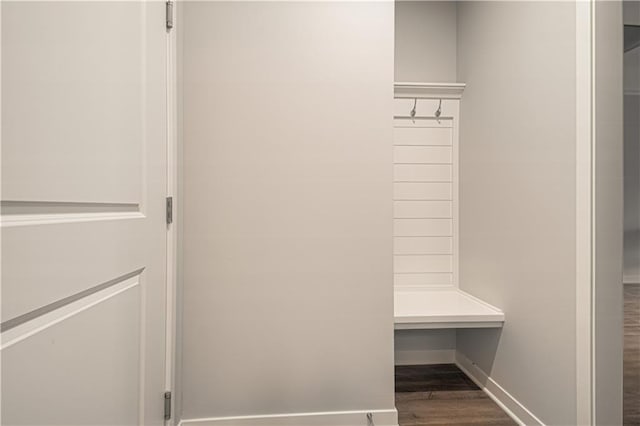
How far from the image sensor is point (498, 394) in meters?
2.21

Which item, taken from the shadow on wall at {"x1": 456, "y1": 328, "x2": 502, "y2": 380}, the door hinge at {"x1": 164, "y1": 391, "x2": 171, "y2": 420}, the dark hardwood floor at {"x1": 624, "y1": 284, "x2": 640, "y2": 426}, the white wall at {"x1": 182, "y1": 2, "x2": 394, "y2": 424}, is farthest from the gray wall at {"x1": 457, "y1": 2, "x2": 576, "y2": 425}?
the door hinge at {"x1": 164, "y1": 391, "x2": 171, "y2": 420}

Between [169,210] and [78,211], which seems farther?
[169,210]

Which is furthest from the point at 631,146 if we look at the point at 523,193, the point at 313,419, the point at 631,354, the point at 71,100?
the point at 71,100

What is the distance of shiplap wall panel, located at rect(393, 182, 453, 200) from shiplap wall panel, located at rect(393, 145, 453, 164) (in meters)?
0.14

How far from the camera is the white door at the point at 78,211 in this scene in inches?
28.3

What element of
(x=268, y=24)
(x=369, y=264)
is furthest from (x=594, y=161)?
(x=268, y=24)

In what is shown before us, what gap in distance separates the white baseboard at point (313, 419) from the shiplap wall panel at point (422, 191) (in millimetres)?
1330

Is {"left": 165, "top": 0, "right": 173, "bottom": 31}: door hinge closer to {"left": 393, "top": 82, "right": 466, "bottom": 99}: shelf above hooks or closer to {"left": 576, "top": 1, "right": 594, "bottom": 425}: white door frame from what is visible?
{"left": 393, "top": 82, "right": 466, "bottom": 99}: shelf above hooks

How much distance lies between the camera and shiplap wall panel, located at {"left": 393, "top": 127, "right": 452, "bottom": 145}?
108 inches

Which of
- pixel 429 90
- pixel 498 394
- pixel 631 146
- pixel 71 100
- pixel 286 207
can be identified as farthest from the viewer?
pixel 429 90

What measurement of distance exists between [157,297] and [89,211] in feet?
2.05

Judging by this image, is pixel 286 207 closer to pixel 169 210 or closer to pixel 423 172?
pixel 169 210

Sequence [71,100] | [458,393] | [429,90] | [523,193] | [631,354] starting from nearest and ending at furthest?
[71,100], [631,354], [523,193], [458,393], [429,90]

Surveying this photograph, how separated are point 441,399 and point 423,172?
4.45ft
